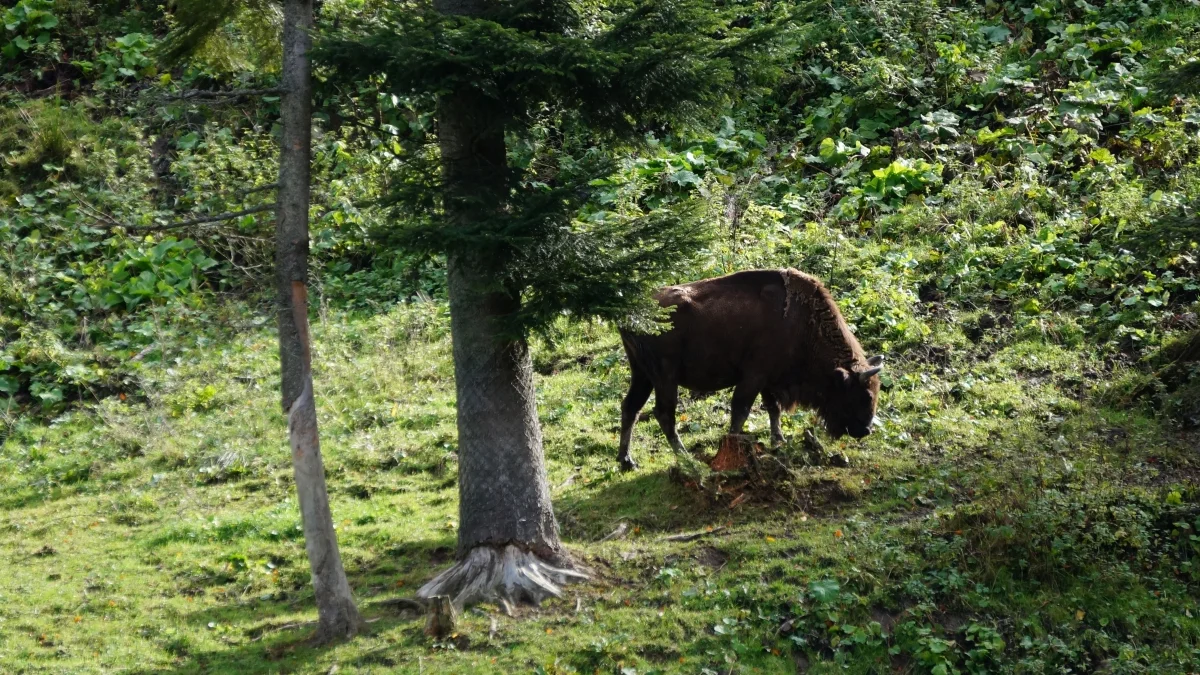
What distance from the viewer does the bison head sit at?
11500 mm

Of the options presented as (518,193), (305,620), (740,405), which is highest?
(518,193)

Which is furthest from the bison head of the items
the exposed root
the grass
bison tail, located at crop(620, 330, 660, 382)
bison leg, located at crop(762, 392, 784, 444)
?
the exposed root

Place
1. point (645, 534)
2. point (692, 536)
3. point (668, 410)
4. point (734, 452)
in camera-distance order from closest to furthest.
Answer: point (692, 536), point (645, 534), point (734, 452), point (668, 410)

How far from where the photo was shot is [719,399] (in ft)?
44.1

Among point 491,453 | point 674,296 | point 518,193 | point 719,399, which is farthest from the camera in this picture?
point 719,399

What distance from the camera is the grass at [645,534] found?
27.1 ft

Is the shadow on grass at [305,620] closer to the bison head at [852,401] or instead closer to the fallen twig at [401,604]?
the fallen twig at [401,604]

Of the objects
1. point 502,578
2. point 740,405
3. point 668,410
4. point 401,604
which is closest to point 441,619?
point 502,578

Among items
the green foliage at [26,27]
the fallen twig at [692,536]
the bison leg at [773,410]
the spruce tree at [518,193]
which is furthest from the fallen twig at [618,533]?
the green foliage at [26,27]

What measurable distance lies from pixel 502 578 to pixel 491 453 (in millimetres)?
1039

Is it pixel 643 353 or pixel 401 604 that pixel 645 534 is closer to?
pixel 643 353

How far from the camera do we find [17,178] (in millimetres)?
21391

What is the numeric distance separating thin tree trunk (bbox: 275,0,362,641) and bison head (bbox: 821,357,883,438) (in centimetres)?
562

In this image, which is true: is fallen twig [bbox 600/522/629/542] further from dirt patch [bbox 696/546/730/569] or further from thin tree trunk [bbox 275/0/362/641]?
thin tree trunk [bbox 275/0/362/641]
